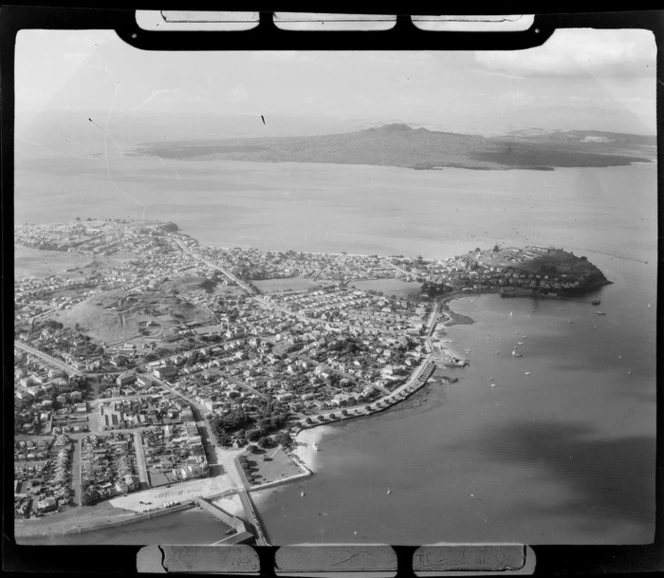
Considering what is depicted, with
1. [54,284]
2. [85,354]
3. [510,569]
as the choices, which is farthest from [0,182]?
[510,569]

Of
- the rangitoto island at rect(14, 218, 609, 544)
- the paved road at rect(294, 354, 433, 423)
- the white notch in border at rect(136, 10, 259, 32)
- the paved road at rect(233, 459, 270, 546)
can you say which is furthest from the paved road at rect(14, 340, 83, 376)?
the white notch in border at rect(136, 10, 259, 32)

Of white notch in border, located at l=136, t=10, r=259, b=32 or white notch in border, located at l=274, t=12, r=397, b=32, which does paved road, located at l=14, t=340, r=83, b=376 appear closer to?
white notch in border, located at l=136, t=10, r=259, b=32

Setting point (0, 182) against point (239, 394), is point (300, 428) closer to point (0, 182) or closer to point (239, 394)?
point (239, 394)

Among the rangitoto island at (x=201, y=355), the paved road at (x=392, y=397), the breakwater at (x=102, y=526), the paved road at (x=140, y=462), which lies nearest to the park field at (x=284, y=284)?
the rangitoto island at (x=201, y=355)

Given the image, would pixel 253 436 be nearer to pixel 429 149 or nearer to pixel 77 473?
pixel 77 473

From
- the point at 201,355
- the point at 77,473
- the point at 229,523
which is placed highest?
the point at 201,355

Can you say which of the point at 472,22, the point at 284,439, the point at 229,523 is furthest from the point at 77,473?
the point at 472,22
